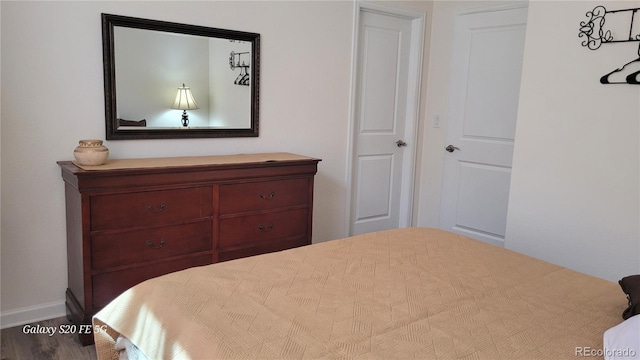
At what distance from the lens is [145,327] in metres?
1.47

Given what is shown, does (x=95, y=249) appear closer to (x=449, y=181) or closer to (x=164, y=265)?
(x=164, y=265)

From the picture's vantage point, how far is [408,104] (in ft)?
14.3

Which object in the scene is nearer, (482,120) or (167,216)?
(167,216)

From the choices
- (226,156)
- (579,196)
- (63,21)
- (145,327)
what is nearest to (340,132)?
(226,156)

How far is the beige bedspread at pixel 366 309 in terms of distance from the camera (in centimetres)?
129

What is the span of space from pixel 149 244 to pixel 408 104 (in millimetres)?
2609

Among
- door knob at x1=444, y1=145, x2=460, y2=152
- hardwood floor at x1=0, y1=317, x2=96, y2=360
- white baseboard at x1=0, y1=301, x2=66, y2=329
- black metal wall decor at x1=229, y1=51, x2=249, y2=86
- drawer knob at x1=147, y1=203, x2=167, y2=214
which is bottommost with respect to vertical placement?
hardwood floor at x1=0, y1=317, x2=96, y2=360

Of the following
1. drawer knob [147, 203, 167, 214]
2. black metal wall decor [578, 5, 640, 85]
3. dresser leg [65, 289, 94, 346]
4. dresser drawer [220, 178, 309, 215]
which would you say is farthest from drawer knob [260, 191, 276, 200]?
black metal wall decor [578, 5, 640, 85]

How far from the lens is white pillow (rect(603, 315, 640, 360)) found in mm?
1173

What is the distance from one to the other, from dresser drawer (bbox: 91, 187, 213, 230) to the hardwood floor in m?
0.62

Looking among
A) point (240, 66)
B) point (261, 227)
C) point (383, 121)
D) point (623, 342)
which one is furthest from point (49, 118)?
point (623, 342)

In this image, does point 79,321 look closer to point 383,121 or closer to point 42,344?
point 42,344

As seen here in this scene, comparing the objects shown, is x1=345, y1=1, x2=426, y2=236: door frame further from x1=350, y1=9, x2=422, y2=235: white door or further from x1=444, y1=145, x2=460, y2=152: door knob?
x1=444, y1=145, x2=460, y2=152: door knob

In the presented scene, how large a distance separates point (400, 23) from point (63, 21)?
260 centimetres
